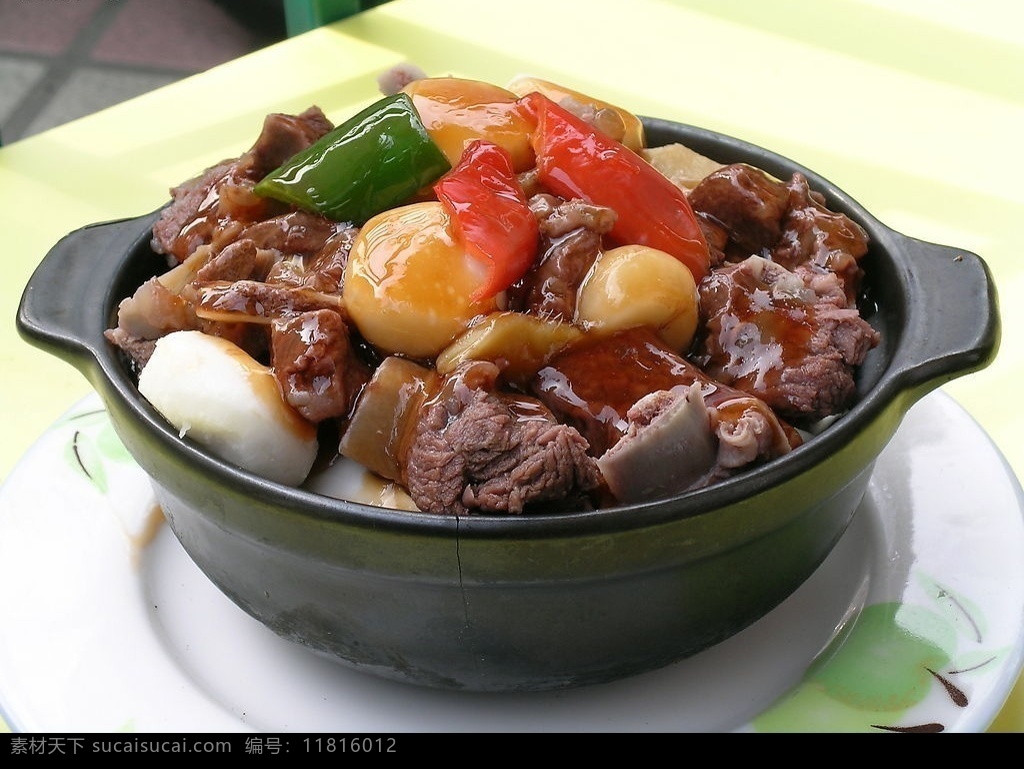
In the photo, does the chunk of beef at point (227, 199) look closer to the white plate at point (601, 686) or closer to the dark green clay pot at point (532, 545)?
the dark green clay pot at point (532, 545)

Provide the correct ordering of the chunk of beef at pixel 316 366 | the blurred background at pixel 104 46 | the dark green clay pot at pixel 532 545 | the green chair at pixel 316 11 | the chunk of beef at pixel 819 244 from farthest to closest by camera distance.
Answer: the blurred background at pixel 104 46 → the green chair at pixel 316 11 → the chunk of beef at pixel 819 244 → the chunk of beef at pixel 316 366 → the dark green clay pot at pixel 532 545

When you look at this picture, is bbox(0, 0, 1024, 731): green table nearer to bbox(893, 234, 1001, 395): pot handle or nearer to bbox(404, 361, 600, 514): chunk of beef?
bbox(893, 234, 1001, 395): pot handle

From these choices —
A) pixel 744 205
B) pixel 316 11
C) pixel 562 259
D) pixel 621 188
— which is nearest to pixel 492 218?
pixel 562 259

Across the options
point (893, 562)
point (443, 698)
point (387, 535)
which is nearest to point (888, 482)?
point (893, 562)

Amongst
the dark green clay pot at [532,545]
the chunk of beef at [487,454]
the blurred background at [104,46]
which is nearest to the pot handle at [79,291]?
the dark green clay pot at [532,545]

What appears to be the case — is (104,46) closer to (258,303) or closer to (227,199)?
(227,199)
